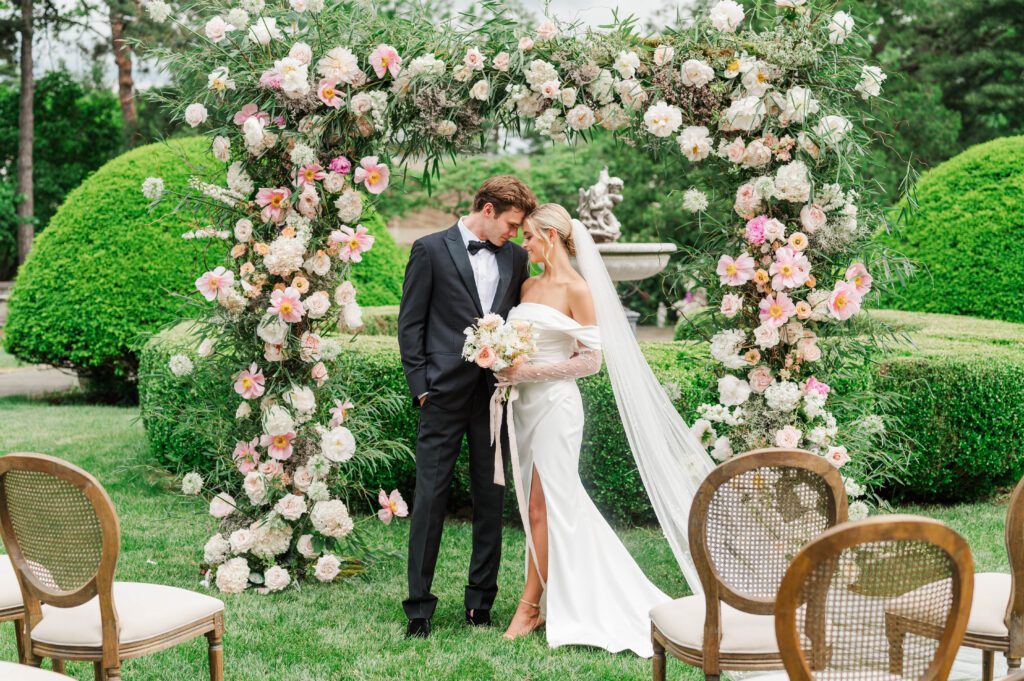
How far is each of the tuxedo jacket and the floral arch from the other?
21.5 inches

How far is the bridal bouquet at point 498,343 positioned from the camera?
4.08 m

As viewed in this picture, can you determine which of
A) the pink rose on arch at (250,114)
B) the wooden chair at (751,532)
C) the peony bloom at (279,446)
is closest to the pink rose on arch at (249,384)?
the peony bloom at (279,446)

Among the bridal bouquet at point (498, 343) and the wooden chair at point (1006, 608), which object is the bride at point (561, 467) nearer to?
the bridal bouquet at point (498, 343)

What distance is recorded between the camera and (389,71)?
459cm

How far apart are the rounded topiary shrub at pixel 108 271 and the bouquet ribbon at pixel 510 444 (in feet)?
21.5

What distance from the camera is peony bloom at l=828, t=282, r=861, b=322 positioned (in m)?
4.40

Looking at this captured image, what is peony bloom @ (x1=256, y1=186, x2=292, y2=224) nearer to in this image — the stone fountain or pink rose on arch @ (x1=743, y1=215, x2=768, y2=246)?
pink rose on arch @ (x1=743, y1=215, x2=768, y2=246)

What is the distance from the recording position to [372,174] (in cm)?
472

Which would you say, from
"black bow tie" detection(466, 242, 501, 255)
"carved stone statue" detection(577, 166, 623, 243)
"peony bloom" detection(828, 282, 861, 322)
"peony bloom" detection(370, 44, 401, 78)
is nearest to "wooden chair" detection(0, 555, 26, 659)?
"black bow tie" detection(466, 242, 501, 255)

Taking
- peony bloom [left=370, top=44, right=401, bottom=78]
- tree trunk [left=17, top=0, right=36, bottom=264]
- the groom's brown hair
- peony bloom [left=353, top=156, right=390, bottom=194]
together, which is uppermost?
tree trunk [left=17, top=0, right=36, bottom=264]

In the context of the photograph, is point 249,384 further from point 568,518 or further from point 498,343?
point 568,518

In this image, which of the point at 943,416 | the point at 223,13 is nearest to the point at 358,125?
the point at 223,13

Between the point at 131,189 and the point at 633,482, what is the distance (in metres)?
6.83

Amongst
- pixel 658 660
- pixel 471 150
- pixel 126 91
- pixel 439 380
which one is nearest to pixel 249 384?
pixel 439 380
